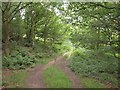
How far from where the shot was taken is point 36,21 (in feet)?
97.7

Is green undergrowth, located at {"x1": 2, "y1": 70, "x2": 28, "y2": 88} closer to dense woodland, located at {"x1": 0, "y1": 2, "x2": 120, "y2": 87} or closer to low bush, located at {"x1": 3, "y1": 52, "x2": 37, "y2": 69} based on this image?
dense woodland, located at {"x1": 0, "y1": 2, "x2": 120, "y2": 87}

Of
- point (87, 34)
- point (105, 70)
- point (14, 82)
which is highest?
point (87, 34)

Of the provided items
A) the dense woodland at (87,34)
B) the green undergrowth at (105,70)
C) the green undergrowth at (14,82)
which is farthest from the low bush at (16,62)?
the green undergrowth at (105,70)

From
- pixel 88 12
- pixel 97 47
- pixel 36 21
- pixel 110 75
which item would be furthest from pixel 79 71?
pixel 36 21

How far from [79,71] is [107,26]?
604 centimetres

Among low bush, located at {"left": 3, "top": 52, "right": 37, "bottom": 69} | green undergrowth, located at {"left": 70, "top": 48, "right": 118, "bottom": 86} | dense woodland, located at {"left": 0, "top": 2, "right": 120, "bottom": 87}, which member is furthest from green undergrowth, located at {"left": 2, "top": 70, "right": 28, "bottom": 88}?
green undergrowth, located at {"left": 70, "top": 48, "right": 118, "bottom": 86}

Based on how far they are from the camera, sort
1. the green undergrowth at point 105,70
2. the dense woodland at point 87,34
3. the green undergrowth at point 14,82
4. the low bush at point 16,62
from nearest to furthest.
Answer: the green undergrowth at point 14,82, the dense woodland at point 87,34, the green undergrowth at point 105,70, the low bush at point 16,62

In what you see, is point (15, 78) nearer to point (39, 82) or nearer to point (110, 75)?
point (39, 82)

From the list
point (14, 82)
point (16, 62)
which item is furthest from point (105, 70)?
point (16, 62)

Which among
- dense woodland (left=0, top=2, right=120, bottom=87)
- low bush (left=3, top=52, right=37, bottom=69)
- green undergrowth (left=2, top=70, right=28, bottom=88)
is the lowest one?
green undergrowth (left=2, top=70, right=28, bottom=88)

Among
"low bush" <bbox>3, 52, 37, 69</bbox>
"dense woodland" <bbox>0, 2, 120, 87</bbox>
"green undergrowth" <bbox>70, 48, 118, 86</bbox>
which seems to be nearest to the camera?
"dense woodland" <bbox>0, 2, 120, 87</bbox>

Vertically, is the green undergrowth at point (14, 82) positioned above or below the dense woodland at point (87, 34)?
below

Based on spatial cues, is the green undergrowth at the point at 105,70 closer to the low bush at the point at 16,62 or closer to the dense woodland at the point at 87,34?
the dense woodland at the point at 87,34

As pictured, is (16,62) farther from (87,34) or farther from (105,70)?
(105,70)
